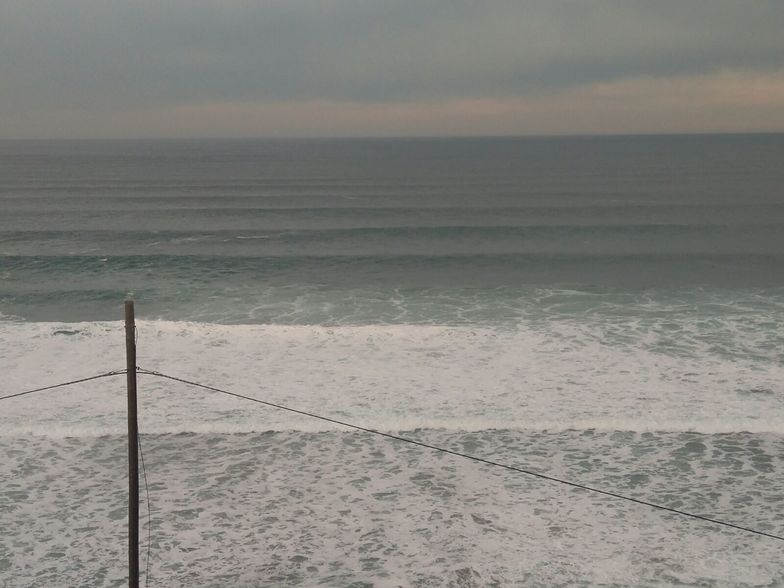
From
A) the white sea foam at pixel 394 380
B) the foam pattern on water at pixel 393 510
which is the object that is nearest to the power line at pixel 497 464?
the foam pattern on water at pixel 393 510

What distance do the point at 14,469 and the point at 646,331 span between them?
1681 centimetres

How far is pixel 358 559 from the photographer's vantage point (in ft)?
36.0

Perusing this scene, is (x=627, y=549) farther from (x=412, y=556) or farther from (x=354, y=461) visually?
(x=354, y=461)

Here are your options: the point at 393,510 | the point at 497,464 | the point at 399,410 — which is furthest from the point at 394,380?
the point at 393,510

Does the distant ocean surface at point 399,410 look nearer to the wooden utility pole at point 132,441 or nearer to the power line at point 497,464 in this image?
the power line at point 497,464

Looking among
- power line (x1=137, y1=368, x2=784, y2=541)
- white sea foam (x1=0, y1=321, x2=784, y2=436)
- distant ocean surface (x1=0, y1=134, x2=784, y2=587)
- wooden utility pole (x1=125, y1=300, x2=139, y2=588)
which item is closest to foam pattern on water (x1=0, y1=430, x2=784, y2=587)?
distant ocean surface (x1=0, y1=134, x2=784, y2=587)

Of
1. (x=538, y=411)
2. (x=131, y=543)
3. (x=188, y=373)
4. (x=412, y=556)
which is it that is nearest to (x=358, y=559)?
(x=412, y=556)

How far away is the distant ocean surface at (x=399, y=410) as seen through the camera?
36.4 feet

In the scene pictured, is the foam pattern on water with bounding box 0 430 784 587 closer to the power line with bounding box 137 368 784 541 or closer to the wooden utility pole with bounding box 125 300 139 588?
the power line with bounding box 137 368 784 541

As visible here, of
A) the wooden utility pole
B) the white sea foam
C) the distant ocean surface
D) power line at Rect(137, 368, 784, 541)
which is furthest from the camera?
the white sea foam

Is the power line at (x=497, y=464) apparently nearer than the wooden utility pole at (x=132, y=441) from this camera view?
No

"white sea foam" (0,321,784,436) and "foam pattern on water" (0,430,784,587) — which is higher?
"white sea foam" (0,321,784,436)

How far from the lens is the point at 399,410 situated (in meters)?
16.1

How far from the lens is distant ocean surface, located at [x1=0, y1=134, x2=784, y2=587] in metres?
11.1
